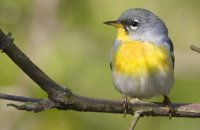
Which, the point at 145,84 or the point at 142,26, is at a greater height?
the point at 142,26

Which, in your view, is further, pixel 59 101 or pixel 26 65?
pixel 59 101

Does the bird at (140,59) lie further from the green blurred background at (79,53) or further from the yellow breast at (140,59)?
the green blurred background at (79,53)

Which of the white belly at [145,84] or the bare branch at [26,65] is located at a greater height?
the bare branch at [26,65]

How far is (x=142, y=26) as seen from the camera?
14.6ft

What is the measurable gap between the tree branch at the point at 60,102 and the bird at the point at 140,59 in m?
0.52

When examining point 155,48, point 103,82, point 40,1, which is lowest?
point 103,82

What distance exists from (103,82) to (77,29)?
82cm

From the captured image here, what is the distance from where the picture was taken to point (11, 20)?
5.38 metres

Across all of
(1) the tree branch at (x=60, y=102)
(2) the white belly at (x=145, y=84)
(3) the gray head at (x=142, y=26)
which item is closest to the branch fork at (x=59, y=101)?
(1) the tree branch at (x=60, y=102)

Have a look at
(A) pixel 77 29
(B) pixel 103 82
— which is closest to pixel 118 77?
(B) pixel 103 82

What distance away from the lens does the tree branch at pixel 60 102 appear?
2396 millimetres

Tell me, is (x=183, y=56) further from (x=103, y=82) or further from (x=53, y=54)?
(x=53, y=54)

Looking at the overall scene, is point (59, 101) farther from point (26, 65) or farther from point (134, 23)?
point (134, 23)

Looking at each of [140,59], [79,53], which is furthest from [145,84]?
[79,53]
